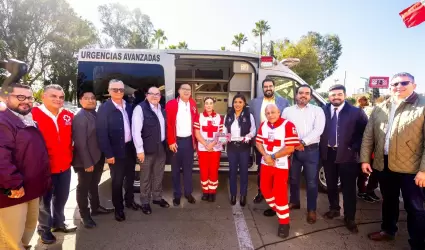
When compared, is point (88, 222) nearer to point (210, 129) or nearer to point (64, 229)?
point (64, 229)

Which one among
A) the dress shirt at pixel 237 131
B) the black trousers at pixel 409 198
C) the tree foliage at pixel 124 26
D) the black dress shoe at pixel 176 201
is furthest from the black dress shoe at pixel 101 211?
the tree foliage at pixel 124 26

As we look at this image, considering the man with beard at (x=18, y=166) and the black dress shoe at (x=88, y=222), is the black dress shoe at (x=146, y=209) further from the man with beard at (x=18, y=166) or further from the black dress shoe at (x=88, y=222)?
the man with beard at (x=18, y=166)

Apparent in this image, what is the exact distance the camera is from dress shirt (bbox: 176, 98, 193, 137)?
368 centimetres

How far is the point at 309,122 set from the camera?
10.5 ft

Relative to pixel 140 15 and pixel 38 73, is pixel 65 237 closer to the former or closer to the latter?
pixel 38 73

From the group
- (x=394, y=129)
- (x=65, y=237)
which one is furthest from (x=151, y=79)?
(x=394, y=129)

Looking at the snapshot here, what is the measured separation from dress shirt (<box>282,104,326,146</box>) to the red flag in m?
3.51

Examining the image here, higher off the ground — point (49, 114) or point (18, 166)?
point (49, 114)

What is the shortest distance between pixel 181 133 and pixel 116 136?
916 mm

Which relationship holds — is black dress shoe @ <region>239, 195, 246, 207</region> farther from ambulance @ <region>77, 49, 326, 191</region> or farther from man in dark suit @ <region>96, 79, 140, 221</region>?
man in dark suit @ <region>96, 79, 140, 221</region>

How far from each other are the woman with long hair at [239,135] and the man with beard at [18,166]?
2.19 metres

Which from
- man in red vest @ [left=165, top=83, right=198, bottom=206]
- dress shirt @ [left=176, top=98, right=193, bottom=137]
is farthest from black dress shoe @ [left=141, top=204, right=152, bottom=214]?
dress shirt @ [left=176, top=98, right=193, bottom=137]

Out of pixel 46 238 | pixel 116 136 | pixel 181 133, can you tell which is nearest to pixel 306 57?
pixel 181 133

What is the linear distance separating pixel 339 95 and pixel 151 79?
8.74 ft
